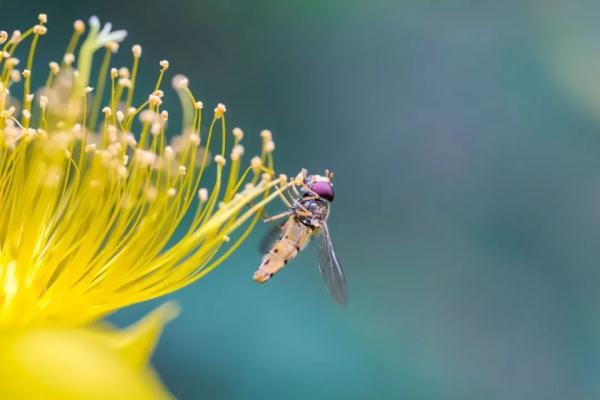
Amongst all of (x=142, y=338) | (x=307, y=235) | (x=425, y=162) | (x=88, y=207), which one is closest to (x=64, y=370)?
(x=142, y=338)

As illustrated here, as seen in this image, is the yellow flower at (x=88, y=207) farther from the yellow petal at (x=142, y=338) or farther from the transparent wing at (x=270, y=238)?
the transparent wing at (x=270, y=238)

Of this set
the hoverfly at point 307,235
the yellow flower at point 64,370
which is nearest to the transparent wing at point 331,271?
the hoverfly at point 307,235

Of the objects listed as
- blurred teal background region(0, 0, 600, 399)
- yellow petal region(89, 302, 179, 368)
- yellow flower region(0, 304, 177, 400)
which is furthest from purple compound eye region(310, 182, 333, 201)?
blurred teal background region(0, 0, 600, 399)

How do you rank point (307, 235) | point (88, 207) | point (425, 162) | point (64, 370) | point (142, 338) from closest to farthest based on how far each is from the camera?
point (64, 370) → point (142, 338) → point (88, 207) → point (307, 235) → point (425, 162)

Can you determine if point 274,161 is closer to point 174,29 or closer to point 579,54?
point 174,29

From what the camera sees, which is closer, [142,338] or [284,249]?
[142,338]

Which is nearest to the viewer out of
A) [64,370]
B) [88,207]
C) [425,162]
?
[64,370]

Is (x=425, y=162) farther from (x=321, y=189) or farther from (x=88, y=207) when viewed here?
(x=88, y=207)

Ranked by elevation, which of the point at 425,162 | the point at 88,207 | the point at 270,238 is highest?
the point at 425,162
